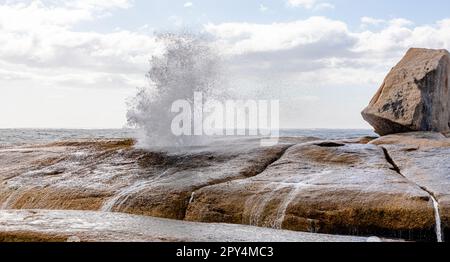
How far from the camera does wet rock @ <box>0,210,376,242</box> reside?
18.8ft

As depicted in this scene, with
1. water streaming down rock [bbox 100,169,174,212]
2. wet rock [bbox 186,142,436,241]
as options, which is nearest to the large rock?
wet rock [bbox 186,142,436,241]

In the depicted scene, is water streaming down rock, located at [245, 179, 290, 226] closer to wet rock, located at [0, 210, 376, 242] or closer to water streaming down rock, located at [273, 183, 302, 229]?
water streaming down rock, located at [273, 183, 302, 229]

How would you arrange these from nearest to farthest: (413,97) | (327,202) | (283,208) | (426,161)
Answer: (327,202), (283,208), (426,161), (413,97)

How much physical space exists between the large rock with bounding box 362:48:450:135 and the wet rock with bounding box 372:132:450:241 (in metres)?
0.64

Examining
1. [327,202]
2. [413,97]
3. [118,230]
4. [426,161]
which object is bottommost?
[118,230]

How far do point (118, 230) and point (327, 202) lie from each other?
2692 millimetres

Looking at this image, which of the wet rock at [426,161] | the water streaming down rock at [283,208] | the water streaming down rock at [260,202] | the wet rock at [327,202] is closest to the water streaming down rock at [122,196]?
the wet rock at [327,202]

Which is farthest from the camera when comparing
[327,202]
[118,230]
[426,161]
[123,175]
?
[123,175]

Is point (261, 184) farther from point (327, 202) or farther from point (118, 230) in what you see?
point (118, 230)

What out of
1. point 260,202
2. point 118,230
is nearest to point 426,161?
point 260,202

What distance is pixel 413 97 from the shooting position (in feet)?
39.5

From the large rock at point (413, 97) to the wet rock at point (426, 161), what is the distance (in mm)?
640
